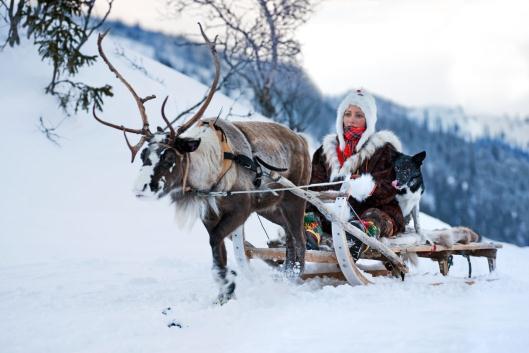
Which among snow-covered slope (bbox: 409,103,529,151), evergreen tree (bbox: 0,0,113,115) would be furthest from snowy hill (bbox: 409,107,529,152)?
evergreen tree (bbox: 0,0,113,115)

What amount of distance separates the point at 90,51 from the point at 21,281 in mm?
9600

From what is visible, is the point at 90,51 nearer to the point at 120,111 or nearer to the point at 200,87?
the point at 120,111

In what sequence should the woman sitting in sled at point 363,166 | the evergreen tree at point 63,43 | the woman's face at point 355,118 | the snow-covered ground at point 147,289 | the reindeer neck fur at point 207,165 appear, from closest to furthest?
1. the snow-covered ground at point 147,289
2. the reindeer neck fur at point 207,165
3. the woman sitting in sled at point 363,166
4. the woman's face at point 355,118
5. the evergreen tree at point 63,43

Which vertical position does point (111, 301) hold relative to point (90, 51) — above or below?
below

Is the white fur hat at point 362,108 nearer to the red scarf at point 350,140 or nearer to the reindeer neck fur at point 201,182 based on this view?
the red scarf at point 350,140

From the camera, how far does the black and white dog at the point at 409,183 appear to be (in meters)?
5.78

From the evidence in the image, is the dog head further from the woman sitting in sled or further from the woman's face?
the woman's face

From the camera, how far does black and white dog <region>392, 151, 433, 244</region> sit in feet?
19.0

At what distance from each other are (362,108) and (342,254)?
5.15ft

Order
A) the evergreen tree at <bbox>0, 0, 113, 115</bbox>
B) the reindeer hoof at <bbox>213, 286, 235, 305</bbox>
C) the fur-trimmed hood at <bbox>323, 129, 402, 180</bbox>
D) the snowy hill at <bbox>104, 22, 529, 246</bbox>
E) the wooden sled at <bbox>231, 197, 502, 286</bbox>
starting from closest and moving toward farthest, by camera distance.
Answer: the reindeer hoof at <bbox>213, 286, 235, 305</bbox>, the wooden sled at <bbox>231, 197, 502, 286</bbox>, the fur-trimmed hood at <bbox>323, 129, 402, 180</bbox>, the evergreen tree at <bbox>0, 0, 113, 115</bbox>, the snowy hill at <bbox>104, 22, 529, 246</bbox>

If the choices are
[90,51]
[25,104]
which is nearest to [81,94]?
[25,104]

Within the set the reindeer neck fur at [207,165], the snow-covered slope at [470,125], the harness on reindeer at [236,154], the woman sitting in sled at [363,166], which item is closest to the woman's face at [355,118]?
the woman sitting in sled at [363,166]

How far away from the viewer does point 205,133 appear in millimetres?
4914

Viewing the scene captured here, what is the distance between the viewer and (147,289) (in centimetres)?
564
